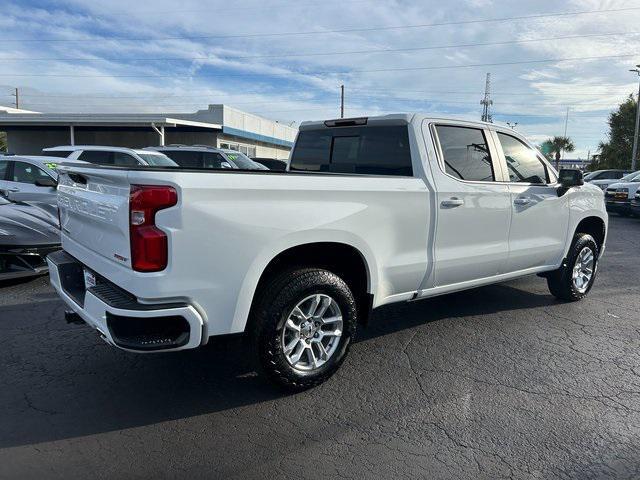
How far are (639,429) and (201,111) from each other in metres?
32.1

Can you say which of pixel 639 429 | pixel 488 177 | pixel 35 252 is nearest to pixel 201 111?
pixel 35 252

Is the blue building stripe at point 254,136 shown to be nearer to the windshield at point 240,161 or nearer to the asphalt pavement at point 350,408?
the windshield at point 240,161

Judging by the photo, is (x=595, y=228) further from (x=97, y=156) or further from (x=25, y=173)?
(x=97, y=156)

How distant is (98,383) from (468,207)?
318 cm

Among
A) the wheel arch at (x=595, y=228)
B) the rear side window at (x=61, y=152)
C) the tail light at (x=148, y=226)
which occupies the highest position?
the rear side window at (x=61, y=152)

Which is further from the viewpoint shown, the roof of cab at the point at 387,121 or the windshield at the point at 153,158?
the windshield at the point at 153,158

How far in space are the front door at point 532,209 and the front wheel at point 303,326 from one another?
6.87 feet

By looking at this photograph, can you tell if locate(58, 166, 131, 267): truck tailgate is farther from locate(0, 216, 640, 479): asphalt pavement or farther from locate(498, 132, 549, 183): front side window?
locate(498, 132, 549, 183): front side window

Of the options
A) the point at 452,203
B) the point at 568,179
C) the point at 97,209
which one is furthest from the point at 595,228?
the point at 97,209

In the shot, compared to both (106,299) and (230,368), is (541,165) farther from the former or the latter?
(106,299)

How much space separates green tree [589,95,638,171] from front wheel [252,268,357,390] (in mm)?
40897

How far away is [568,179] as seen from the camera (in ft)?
17.2

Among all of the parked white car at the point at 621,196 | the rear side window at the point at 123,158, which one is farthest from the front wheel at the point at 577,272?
the parked white car at the point at 621,196

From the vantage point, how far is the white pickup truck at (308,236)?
2822mm
